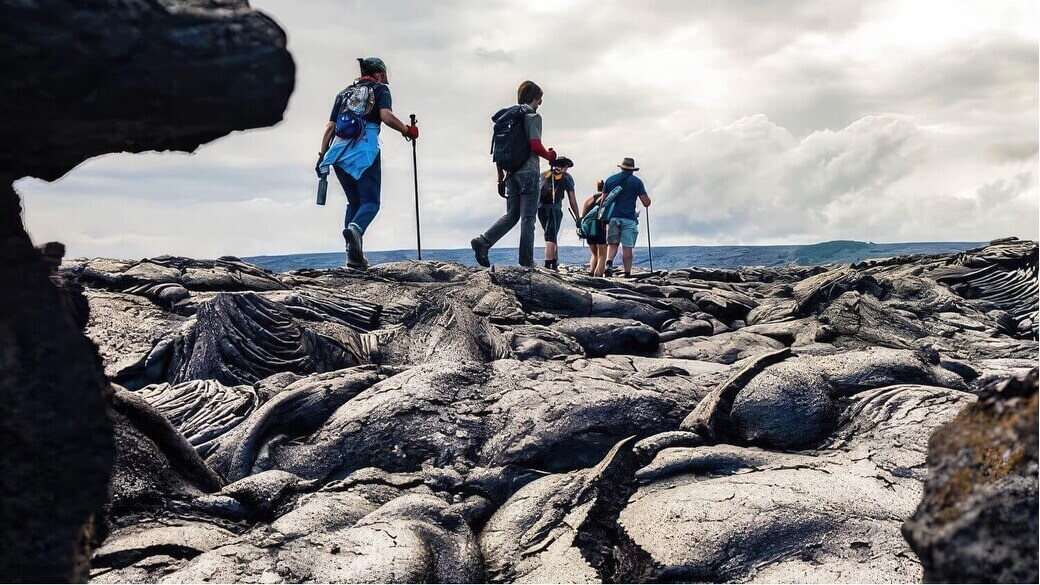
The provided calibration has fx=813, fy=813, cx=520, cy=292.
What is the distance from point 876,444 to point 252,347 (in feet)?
15.0

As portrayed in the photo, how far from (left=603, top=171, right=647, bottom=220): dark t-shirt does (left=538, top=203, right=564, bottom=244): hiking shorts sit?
3.14 feet

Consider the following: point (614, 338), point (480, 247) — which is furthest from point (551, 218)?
point (614, 338)

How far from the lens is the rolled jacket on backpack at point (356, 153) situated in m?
8.80

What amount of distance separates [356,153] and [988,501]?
26.1ft

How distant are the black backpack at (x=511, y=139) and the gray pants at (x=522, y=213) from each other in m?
0.23

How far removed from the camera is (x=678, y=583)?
10.2ft

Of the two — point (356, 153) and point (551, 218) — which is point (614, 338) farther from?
point (551, 218)

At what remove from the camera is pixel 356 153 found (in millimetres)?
8812

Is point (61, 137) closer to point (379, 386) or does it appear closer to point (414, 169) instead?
point (379, 386)

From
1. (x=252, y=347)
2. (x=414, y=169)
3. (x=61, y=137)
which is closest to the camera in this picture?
(x=61, y=137)

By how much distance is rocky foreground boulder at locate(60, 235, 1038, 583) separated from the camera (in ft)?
9.91

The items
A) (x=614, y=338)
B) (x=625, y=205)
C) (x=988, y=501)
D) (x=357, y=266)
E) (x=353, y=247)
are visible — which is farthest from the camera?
(x=625, y=205)

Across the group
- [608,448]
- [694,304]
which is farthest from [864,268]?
[608,448]

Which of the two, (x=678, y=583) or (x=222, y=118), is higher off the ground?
(x=222, y=118)
